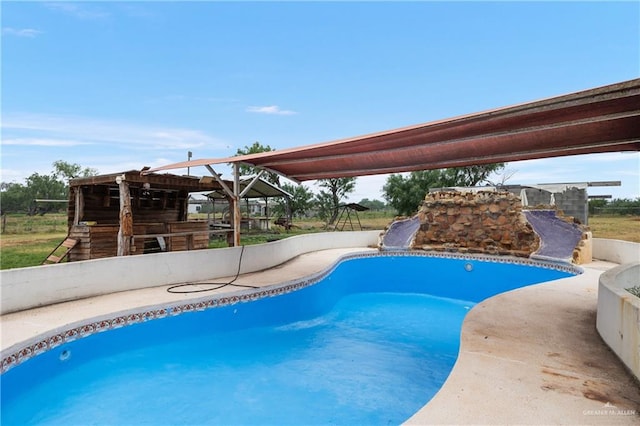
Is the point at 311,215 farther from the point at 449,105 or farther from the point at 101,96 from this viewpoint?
the point at 101,96

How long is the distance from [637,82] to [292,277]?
6866 mm

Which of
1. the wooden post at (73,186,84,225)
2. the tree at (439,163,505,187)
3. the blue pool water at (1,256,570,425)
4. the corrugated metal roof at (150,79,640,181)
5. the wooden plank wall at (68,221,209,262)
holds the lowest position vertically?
the blue pool water at (1,256,570,425)

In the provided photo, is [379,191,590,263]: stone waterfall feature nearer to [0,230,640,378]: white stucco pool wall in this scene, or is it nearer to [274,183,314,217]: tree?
[0,230,640,378]: white stucco pool wall

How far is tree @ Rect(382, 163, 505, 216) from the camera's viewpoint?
25.2 m

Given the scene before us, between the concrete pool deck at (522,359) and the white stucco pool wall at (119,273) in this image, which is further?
the white stucco pool wall at (119,273)

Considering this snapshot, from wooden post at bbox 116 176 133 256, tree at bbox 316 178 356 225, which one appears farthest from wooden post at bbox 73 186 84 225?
tree at bbox 316 178 356 225

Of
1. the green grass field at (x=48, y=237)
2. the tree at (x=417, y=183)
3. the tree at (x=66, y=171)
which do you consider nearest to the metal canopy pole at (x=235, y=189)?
the green grass field at (x=48, y=237)

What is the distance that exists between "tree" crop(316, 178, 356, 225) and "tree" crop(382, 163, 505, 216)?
2965 millimetres

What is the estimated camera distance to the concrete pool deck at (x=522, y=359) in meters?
2.42

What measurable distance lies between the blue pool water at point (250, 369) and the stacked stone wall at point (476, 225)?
13.9ft

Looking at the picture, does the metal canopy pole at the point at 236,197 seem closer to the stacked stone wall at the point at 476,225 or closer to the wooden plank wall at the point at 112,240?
the wooden plank wall at the point at 112,240

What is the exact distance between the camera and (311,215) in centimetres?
2972

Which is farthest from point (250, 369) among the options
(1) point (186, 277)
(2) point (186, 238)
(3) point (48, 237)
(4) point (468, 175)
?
(4) point (468, 175)

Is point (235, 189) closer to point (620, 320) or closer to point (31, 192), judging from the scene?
point (620, 320)
